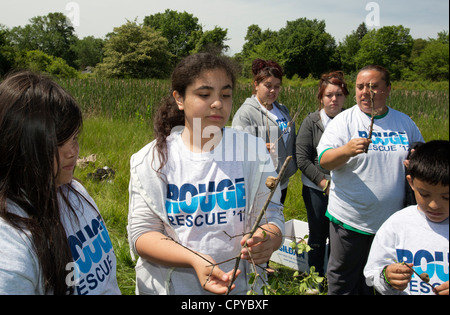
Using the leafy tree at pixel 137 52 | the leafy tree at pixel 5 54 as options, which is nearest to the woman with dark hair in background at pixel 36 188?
the leafy tree at pixel 137 52

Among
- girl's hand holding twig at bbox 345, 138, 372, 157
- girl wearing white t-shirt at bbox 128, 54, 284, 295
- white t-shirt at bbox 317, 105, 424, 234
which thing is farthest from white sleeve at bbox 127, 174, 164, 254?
white t-shirt at bbox 317, 105, 424, 234

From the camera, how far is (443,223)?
Answer: 4.50 feet

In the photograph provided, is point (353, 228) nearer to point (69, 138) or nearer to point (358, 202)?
point (358, 202)

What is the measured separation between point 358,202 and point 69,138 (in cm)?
181

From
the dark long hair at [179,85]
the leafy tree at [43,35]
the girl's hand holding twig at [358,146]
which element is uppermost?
the leafy tree at [43,35]

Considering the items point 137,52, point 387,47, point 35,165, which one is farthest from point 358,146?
point 137,52

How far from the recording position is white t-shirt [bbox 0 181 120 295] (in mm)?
869

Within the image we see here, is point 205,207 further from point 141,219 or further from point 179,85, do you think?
point 179,85

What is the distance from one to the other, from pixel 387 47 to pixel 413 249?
25.2 m

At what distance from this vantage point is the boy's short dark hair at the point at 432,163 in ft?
4.01

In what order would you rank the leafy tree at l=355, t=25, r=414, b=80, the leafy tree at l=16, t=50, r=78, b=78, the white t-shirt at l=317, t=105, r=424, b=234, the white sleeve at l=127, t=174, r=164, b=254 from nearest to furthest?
the white sleeve at l=127, t=174, r=164, b=254
the white t-shirt at l=317, t=105, r=424, b=234
the leafy tree at l=355, t=25, r=414, b=80
the leafy tree at l=16, t=50, r=78, b=78

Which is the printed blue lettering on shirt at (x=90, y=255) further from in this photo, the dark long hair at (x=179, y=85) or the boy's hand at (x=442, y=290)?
the boy's hand at (x=442, y=290)

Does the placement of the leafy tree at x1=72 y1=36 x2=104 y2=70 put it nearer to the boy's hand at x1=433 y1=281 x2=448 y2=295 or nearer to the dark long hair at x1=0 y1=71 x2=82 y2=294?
the dark long hair at x1=0 y1=71 x2=82 y2=294

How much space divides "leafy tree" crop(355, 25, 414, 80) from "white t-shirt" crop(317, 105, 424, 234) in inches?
671
